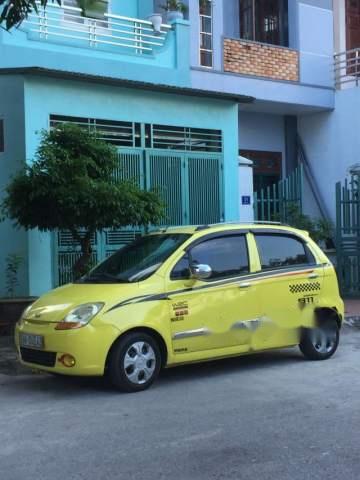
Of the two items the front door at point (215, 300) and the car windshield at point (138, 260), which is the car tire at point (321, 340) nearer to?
the front door at point (215, 300)

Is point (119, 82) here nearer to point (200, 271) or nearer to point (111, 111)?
point (111, 111)

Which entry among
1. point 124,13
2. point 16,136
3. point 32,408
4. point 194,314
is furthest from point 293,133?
point 32,408

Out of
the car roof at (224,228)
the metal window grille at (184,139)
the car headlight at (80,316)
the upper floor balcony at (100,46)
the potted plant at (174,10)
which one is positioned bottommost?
the car headlight at (80,316)

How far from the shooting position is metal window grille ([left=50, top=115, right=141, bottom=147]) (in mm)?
11828

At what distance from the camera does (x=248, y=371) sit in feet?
26.4

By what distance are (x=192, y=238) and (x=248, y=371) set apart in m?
1.73

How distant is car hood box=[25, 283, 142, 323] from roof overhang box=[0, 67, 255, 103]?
496 cm

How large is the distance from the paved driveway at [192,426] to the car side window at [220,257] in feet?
3.95

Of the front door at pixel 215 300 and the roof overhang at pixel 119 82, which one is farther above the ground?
the roof overhang at pixel 119 82

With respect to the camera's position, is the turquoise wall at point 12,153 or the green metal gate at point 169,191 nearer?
the turquoise wall at point 12,153

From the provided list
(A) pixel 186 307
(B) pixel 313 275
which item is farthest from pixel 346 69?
(A) pixel 186 307

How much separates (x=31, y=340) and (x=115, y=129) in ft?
19.6

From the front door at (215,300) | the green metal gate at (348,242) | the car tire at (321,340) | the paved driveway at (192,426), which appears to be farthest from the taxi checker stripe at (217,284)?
the green metal gate at (348,242)

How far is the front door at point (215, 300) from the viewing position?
7.28m
